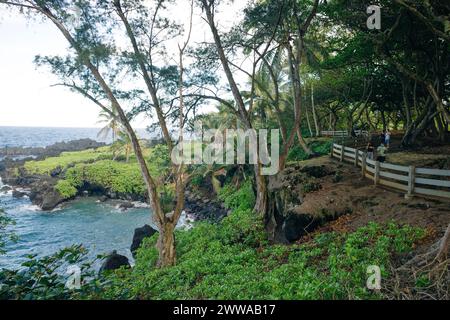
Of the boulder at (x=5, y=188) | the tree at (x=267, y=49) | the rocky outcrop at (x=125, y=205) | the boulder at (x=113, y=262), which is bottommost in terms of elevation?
the rocky outcrop at (x=125, y=205)

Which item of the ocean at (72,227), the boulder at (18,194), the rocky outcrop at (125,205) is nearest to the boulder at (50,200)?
the ocean at (72,227)

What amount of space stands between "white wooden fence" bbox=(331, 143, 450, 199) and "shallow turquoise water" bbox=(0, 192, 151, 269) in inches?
629

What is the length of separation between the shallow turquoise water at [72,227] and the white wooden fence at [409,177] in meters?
16.0

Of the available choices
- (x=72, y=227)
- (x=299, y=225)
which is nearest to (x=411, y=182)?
(x=299, y=225)

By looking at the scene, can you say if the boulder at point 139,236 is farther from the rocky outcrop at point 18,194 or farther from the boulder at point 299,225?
the rocky outcrop at point 18,194

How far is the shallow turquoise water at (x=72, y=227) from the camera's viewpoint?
20281 millimetres

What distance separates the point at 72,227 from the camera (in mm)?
25094

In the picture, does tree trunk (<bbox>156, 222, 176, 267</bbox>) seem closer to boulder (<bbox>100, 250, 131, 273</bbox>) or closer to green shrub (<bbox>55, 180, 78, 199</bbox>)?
boulder (<bbox>100, 250, 131, 273</bbox>)

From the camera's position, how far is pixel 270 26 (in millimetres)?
13930

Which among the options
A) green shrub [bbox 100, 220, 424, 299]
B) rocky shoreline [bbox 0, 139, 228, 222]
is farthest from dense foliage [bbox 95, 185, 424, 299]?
rocky shoreline [bbox 0, 139, 228, 222]

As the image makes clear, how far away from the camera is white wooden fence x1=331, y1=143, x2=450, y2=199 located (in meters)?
9.01

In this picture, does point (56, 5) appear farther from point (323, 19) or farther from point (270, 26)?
point (323, 19)
